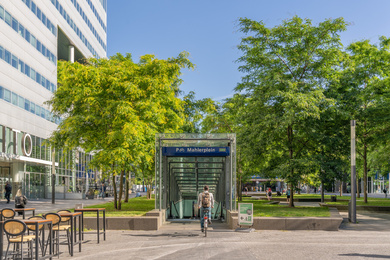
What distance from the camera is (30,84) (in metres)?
46.9

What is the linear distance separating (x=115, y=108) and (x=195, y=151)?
4.72 meters

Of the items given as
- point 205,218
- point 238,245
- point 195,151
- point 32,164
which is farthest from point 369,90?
point 32,164

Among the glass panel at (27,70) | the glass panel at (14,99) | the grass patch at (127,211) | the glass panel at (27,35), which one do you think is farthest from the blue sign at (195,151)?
the glass panel at (27,35)

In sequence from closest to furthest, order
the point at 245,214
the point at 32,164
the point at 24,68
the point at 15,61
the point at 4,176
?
the point at 245,214 → the point at 15,61 → the point at 4,176 → the point at 24,68 → the point at 32,164

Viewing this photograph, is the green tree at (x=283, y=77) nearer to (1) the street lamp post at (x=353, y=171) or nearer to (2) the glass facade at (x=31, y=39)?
(1) the street lamp post at (x=353, y=171)

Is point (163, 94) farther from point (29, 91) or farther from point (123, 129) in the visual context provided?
point (29, 91)

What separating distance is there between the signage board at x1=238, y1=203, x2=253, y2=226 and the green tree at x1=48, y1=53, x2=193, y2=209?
22.3 feet

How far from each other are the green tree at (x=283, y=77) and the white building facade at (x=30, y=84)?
13.2 metres

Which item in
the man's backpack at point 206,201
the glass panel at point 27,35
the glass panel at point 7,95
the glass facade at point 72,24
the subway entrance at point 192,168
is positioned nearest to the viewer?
the man's backpack at point 206,201

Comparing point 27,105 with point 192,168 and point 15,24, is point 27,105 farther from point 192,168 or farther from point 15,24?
point 192,168

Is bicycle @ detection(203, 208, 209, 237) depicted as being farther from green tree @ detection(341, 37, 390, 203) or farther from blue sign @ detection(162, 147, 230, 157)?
green tree @ detection(341, 37, 390, 203)

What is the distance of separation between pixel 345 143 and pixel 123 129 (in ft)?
43.1

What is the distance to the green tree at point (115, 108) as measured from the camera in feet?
73.7

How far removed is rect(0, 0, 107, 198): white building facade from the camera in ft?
134
